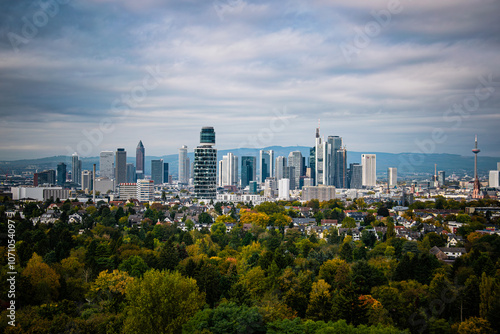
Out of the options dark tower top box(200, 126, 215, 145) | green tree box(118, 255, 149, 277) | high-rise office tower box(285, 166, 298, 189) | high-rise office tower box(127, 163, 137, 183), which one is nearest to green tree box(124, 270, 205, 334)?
green tree box(118, 255, 149, 277)

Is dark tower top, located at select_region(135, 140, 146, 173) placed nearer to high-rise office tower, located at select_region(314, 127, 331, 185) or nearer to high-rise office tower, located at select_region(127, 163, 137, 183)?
high-rise office tower, located at select_region(127, 163, 137, 183)

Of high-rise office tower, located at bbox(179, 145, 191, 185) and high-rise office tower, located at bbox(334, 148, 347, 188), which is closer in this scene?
high-rise office tower, located at bbox(334, 148, 347, 188)

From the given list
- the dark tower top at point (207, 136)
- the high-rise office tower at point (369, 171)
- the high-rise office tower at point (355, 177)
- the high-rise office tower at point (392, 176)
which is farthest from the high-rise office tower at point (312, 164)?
the dark tower top at point (207, 136)

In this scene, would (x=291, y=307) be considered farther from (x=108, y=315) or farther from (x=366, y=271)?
(x=108, y=315)

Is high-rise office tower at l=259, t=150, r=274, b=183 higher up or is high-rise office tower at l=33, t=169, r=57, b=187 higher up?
high-rise office tower at l=259, t=150, r=274, b=183

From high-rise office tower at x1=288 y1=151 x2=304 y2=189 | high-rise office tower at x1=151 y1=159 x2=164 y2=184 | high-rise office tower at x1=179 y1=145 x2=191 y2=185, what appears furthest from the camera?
high-rise office tower at x1=179 y1=145 x2=191 y2=185

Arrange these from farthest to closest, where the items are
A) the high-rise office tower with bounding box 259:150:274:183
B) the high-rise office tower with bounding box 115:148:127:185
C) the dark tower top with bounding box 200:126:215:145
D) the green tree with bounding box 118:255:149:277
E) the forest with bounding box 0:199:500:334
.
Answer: the high-rise office tower with bounding box 259:150:274:183 < the high-rise office tower with bounding box 115:148:127:185 < the dark tower top with bounding box 200:126:215:145 < the green tree with bounding box 118:255:149:277 < the forest with bounding box 0:199:500:334

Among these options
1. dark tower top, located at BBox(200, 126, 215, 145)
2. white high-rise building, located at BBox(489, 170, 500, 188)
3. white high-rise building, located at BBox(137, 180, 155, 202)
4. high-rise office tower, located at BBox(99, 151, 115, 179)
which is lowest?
white high-rise building, located at BBox(137, 180, 155, 202)
